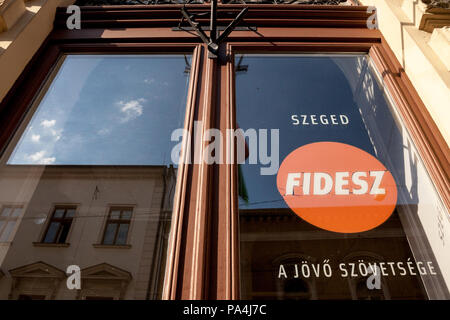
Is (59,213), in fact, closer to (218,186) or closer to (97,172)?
(97,172)

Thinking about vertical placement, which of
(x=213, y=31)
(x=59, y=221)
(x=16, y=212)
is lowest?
(x=59, y=221)

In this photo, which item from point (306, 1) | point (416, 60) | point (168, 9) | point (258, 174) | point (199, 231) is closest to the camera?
point (199, 231)

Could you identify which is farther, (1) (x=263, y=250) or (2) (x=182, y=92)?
(2) (x=182, y=92)

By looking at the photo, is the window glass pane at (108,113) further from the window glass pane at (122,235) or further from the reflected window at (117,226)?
the window glass pane at (122,235)

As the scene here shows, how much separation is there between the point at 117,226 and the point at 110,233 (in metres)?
0.07

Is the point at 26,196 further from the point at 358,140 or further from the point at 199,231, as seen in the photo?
the point at 358,140

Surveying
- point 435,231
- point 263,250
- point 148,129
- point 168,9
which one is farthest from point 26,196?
point 435,231

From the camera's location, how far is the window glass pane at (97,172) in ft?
6.42

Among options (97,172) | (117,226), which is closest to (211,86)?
(97,172)

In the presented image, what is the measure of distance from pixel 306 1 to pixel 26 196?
3.95m

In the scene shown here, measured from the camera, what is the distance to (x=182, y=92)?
122 inches

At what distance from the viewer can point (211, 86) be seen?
2.96 m
